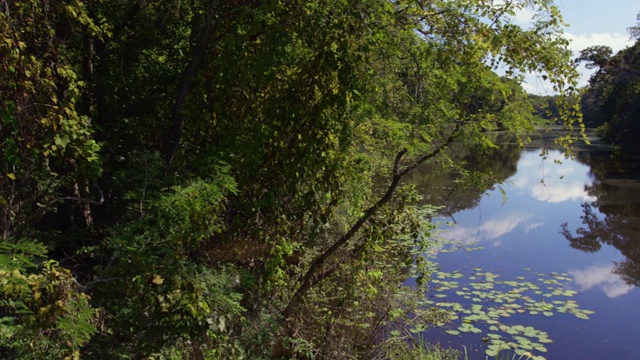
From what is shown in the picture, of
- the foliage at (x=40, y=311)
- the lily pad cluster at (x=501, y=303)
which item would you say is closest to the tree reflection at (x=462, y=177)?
the lily pad cluster at (x=501, y=303)

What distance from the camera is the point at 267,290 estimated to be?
15.1ft

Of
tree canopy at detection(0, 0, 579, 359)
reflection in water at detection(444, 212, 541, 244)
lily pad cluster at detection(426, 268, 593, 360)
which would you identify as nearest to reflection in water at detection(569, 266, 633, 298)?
lily pad cluster at detection(426, 268, 593, 360)

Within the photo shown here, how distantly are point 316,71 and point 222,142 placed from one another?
0.96 metres

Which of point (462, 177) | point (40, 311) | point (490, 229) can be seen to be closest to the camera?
point (40, 311)

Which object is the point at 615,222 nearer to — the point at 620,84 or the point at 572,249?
the point at 572,249

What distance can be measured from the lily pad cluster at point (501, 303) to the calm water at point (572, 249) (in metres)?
0.15

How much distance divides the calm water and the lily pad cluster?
0.51ft

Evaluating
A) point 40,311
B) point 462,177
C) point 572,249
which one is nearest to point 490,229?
point 572,249

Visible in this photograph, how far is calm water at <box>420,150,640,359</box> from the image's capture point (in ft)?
24.8

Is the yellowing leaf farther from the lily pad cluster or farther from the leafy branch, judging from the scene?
the lily pad cluster

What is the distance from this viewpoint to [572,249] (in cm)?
1259

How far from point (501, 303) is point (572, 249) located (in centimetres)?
510

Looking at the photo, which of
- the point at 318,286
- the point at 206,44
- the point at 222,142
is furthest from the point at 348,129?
the point at 318,286

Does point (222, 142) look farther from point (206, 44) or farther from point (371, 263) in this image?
point (371, 263)
